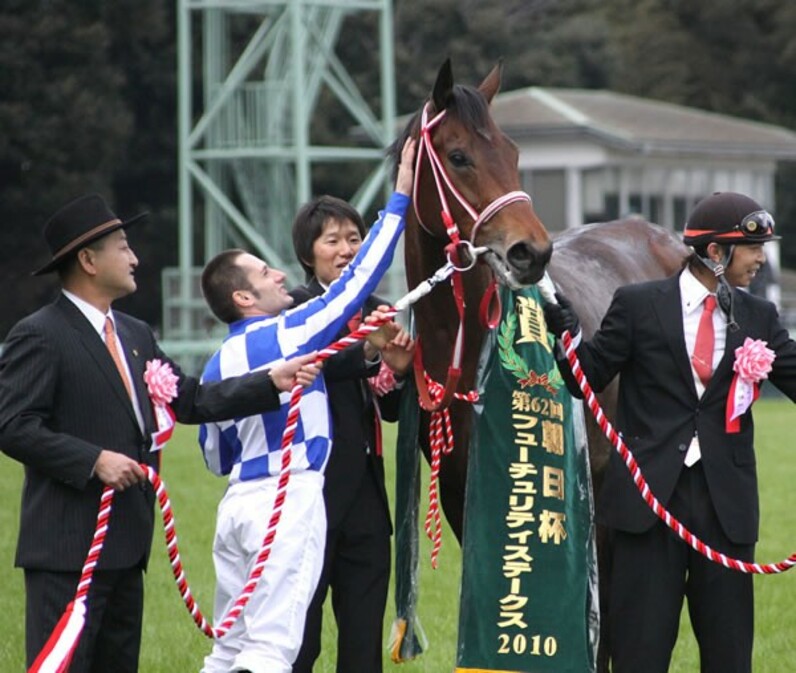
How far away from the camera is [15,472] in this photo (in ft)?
42.9

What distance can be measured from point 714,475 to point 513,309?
956 mm

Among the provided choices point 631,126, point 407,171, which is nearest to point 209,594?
point 407,171

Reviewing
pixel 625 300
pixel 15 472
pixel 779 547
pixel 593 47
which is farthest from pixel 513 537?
pixel 593 47

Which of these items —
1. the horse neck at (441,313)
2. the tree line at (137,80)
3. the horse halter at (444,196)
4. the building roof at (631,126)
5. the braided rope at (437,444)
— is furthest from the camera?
the building roof at (631,126)

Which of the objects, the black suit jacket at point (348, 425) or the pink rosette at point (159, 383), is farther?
the black suit jacket at point (348, 425)

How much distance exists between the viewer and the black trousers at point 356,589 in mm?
5426

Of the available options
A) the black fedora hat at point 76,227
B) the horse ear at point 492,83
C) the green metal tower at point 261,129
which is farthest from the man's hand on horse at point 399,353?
the green metal tower at point 261,129

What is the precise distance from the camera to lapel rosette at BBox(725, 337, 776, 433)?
5.10 m

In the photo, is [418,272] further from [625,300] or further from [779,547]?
[779,547]

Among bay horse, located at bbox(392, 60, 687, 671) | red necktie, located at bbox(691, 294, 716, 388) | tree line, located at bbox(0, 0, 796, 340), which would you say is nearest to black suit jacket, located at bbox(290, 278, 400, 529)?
bay horse, located at bbox(392, 60, 687, 671)

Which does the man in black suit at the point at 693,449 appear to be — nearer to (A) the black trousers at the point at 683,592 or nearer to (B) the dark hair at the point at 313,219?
(A) the black trousers at the point at 683,592

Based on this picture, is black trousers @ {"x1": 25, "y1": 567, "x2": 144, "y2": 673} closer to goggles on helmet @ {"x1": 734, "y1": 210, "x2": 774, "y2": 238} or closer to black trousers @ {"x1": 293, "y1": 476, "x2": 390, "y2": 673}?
black trousers @ {"x1": 293, "y1": 476, "x2": 390, "y2": 673}

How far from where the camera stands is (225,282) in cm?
531

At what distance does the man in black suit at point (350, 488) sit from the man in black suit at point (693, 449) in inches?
26.2
